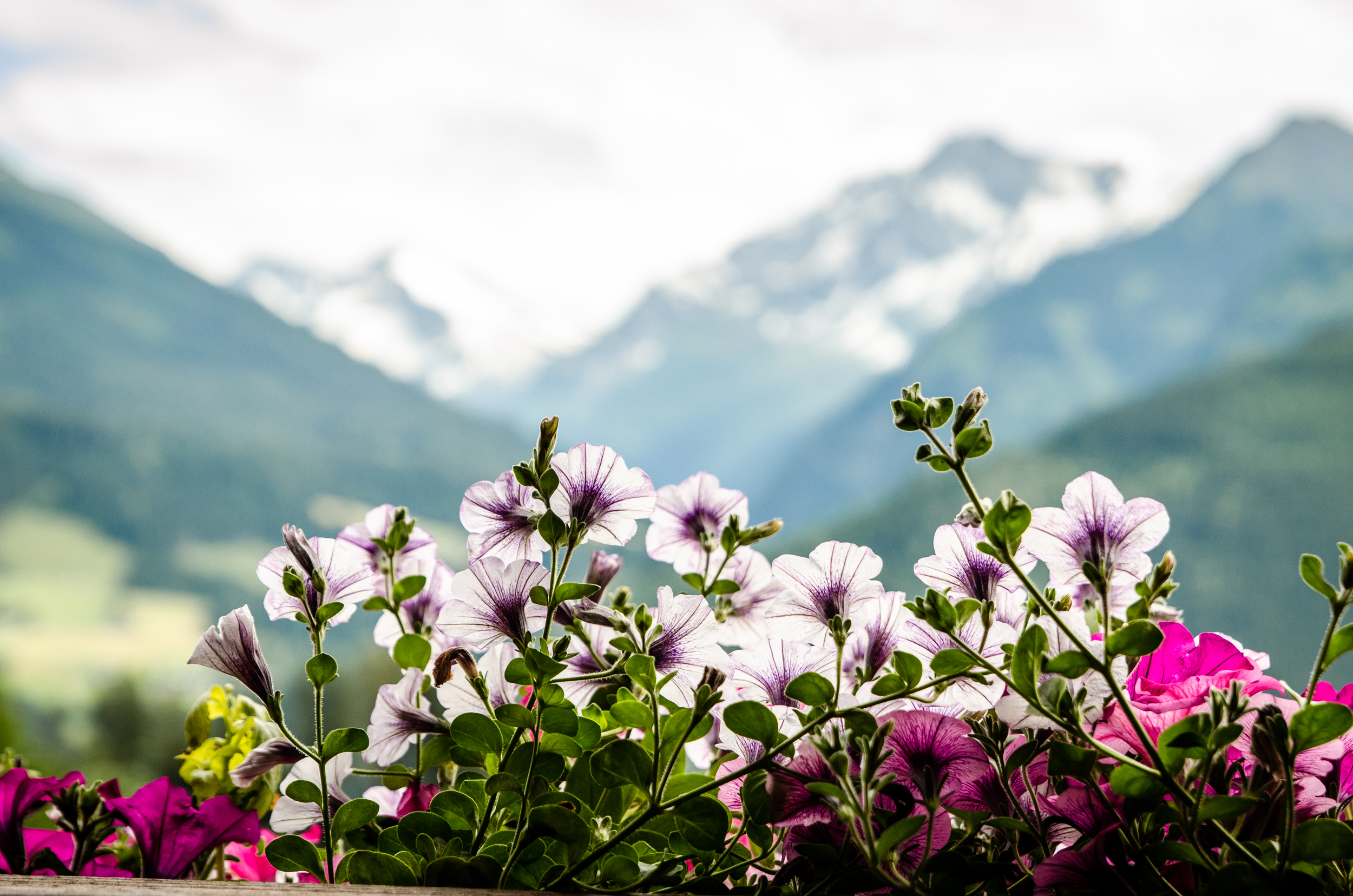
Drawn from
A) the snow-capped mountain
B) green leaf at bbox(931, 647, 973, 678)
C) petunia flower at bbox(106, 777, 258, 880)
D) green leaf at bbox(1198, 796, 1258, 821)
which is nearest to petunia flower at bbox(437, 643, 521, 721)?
petunia flower at bbox(106, 777, 258, 880)

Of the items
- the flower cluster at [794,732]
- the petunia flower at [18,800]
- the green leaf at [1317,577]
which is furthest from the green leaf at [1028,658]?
the petunia flower at [18,800]

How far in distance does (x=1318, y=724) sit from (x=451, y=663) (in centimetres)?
41

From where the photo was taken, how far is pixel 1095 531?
0.49 meters

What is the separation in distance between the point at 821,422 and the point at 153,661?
68.4m

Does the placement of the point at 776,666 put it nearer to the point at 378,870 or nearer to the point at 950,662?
the point at 950,662

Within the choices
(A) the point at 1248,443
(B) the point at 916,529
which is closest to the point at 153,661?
(B) the point at 916,529

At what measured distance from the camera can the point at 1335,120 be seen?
96.0 metres

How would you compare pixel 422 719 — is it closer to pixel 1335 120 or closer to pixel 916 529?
pixel 916 529

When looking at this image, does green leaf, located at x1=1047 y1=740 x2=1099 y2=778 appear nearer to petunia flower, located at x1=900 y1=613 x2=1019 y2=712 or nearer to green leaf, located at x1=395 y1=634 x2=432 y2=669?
petunia flower, located at x1=900 y1=613 x2=1019 y2=712

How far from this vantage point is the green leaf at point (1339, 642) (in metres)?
0.39

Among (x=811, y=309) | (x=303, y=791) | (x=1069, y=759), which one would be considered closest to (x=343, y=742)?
(x=303, y=791)

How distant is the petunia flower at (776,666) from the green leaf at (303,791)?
0.23m

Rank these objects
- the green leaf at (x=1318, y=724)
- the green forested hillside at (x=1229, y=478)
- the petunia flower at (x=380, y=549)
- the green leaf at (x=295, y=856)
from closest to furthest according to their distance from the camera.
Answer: the green leaf at (x=1318, y=724) → the green leaf at (x=295, y=856) → the petunia flower at (x=380, y=549) → the green forested hillside at (x=1229, y=478)

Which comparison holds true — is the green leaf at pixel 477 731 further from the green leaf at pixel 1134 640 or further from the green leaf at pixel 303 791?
the green leaf at pixel 1134 640
